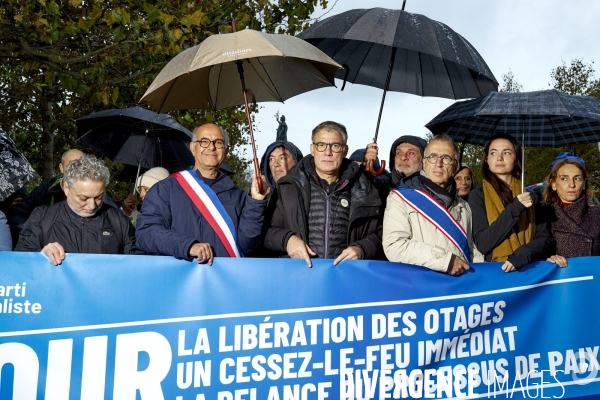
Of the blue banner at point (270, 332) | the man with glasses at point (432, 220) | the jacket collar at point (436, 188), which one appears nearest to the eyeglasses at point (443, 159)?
the man with glasses at point (432, 220)

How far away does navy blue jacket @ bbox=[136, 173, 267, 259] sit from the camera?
4.31 meters

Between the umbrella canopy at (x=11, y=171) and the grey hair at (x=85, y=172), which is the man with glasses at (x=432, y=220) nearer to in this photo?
the grey hair at (x=85, y=172)

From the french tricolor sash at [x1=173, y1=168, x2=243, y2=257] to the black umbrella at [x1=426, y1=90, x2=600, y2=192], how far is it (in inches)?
84.9

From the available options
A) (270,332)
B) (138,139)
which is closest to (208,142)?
(270,332)

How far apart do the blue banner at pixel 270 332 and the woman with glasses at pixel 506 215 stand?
0.17 m

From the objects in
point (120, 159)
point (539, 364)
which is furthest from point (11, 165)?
point (539, 364)

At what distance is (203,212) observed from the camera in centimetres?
454

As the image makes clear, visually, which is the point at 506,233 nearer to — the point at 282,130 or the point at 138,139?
the point at 282,130

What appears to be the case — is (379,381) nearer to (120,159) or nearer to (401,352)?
(401,352)

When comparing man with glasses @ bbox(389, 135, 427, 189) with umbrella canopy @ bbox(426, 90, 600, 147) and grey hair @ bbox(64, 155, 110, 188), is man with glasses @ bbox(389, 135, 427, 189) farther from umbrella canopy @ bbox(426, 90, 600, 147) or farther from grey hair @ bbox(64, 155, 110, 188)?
grey hair @ bbox(64, 155, 110, 188)

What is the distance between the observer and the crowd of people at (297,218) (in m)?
4.46

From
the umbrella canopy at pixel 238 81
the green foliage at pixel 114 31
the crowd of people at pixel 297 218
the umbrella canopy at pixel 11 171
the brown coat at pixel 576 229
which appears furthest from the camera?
the green foliage at pixel 114 31

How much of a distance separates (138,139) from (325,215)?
414cm

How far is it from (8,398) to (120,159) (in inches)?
167
